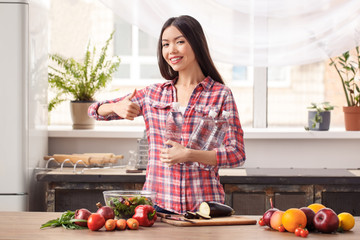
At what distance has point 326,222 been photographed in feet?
6.72

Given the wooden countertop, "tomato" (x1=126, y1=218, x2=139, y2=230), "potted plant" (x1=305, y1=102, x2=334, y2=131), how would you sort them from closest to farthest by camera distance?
"tomato" (x1=126, y1=218, x2=139, y2=230) → the wooden countertop → "potted plant" (x1=305, y1=102, x2=334, y2=131)

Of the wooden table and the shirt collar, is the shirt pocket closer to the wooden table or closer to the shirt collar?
the shirt collar

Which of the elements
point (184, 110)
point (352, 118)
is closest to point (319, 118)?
point (352, 118)

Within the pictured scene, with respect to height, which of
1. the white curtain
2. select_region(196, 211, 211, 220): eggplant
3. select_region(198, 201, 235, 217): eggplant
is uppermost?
the white curtain

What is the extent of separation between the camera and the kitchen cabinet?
11.3 feet

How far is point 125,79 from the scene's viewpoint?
4293mm

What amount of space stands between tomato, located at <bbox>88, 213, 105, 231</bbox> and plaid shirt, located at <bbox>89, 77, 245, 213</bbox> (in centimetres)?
46

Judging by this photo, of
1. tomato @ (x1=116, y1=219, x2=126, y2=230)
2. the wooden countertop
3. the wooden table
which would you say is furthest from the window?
tomato @ (x1=116, y1=219, x2=126, y2=230)

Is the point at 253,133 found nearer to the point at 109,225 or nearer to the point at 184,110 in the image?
the point at 184,110

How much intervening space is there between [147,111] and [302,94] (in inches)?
73.6

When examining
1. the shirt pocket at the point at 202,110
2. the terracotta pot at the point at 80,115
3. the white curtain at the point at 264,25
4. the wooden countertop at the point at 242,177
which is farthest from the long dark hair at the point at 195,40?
the terracotta pot at the point at 80,115

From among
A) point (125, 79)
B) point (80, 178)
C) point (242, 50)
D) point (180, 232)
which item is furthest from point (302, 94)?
point (180, 232)

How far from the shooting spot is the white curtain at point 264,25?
12.8 ft

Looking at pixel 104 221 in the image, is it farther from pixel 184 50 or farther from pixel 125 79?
pixel 125 79
